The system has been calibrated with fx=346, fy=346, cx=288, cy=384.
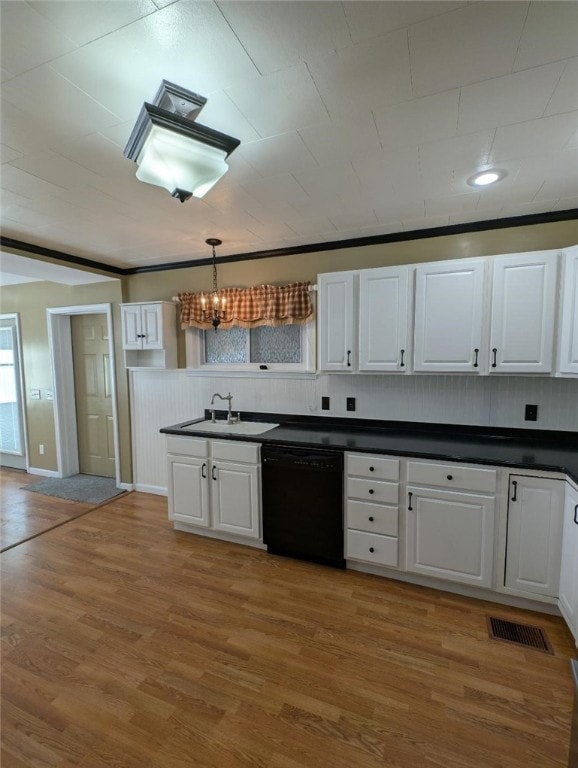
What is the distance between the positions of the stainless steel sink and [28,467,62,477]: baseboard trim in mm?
2665

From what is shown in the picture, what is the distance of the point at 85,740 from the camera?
1.44 metres

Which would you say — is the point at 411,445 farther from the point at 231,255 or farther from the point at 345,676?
the point at 231,255

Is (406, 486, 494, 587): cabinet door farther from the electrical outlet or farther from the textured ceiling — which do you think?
the textured ceiling

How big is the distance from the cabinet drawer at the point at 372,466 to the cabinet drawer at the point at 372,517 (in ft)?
0.70

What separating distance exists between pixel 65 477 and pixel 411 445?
177 inches

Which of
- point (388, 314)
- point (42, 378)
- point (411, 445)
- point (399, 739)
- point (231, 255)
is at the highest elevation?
point (231, 255)

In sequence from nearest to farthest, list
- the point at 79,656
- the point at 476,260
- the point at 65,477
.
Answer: the point at 79,656
the point at 476,260
the point at 65,477

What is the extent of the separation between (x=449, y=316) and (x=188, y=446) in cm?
234

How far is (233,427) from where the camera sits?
3234mm

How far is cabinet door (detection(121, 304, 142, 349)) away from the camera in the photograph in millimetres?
3684

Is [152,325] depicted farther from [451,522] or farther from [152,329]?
[451,522]

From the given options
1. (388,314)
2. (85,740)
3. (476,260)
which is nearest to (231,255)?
(388,314)

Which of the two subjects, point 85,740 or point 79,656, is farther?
point 79,656

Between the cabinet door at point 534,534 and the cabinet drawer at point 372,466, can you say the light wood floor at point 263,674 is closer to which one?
the cabinet door at point 534,534
